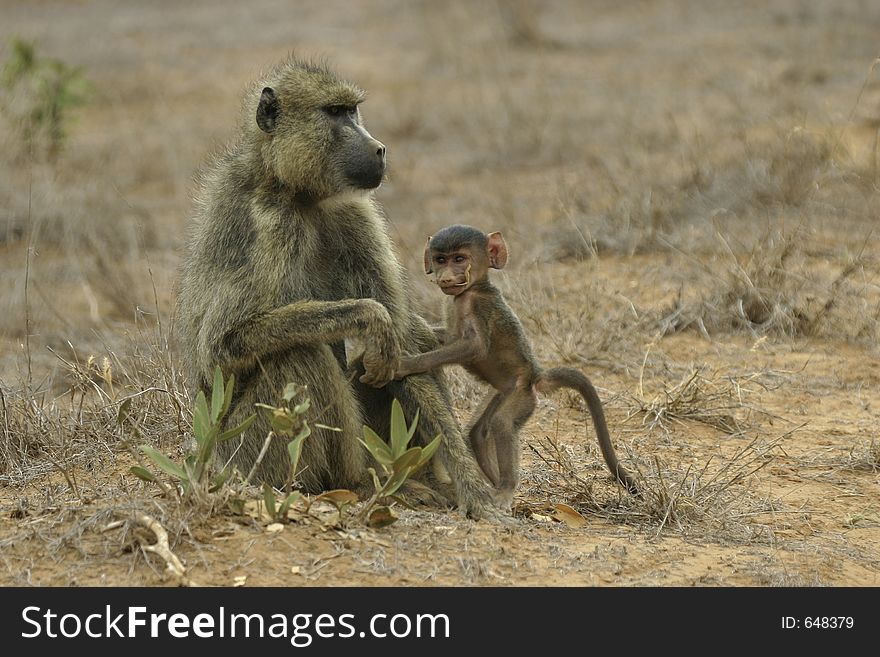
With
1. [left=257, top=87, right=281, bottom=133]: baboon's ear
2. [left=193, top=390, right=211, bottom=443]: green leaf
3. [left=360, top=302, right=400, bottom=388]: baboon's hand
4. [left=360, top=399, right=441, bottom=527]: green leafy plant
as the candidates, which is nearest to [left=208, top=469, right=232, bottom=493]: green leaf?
[left=193, top=390, right=211, bottom=443]: green leaf

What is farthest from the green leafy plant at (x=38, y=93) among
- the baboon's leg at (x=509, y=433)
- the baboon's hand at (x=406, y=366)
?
the baboon's leg at (x=509, y=433)

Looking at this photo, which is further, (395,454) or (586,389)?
(586,389)

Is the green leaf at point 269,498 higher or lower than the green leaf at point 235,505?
higher

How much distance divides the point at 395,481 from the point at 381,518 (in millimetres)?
137

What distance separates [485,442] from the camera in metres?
4.45

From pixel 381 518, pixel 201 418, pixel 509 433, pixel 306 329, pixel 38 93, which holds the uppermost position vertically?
pixel 38 93

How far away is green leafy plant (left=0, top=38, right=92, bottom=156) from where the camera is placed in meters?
9.73

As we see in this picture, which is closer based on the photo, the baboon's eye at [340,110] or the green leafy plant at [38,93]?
the baboon's eye at [340,110]

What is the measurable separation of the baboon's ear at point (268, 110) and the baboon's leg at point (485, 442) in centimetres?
121

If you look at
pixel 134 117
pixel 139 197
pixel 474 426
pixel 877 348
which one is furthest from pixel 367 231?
pixel 134 117

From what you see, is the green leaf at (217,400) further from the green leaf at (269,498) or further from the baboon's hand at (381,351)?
the baboon's hand at (381,351)

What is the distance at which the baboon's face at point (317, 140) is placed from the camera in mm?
4316

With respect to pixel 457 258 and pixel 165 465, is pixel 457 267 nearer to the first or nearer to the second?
Result: pixel 457 258

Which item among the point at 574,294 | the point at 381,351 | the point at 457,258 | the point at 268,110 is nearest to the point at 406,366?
the point at 381,351
